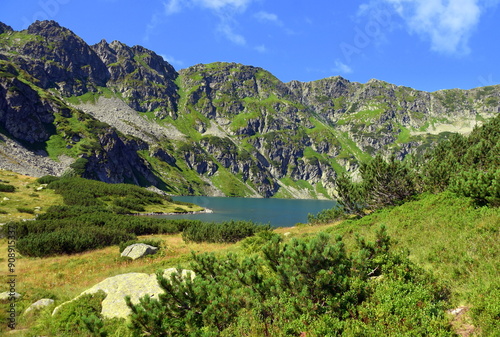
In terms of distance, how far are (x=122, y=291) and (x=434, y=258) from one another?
13.5m

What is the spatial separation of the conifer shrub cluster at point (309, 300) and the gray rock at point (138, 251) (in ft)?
63.2

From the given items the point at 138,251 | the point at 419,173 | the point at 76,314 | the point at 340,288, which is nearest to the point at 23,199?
the point at 138,251

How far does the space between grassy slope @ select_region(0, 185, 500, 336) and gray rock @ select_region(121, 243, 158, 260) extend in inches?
34.6

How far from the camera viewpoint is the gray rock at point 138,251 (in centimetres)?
2420

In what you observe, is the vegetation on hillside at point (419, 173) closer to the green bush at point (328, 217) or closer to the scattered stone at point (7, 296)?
the green bush at point (328, 217)

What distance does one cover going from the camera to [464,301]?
6211mm

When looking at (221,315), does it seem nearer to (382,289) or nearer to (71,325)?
(382,289)

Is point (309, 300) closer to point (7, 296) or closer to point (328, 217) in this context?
point (7, 296)

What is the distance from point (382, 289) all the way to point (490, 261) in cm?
367

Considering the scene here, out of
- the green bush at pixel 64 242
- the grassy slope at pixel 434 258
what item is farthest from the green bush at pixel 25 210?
the grassy slope at pixel 434 258

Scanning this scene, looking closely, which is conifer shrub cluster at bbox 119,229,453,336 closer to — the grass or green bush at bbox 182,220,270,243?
green bush at bbox 182,220,270,243

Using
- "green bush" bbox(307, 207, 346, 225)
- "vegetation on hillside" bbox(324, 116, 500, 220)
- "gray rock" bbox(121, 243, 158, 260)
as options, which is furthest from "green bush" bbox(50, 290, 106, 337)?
"green bush" bbox(307, 207, 346, 225)

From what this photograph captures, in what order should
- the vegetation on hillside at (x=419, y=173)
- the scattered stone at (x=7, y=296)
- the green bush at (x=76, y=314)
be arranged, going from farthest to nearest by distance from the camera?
1. the vegetation on hillside at (x=419, y=173)
2. the scattered stone at (x=7, y=296)
3. the green bush at (x=76, y=314)

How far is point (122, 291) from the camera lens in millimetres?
12320
